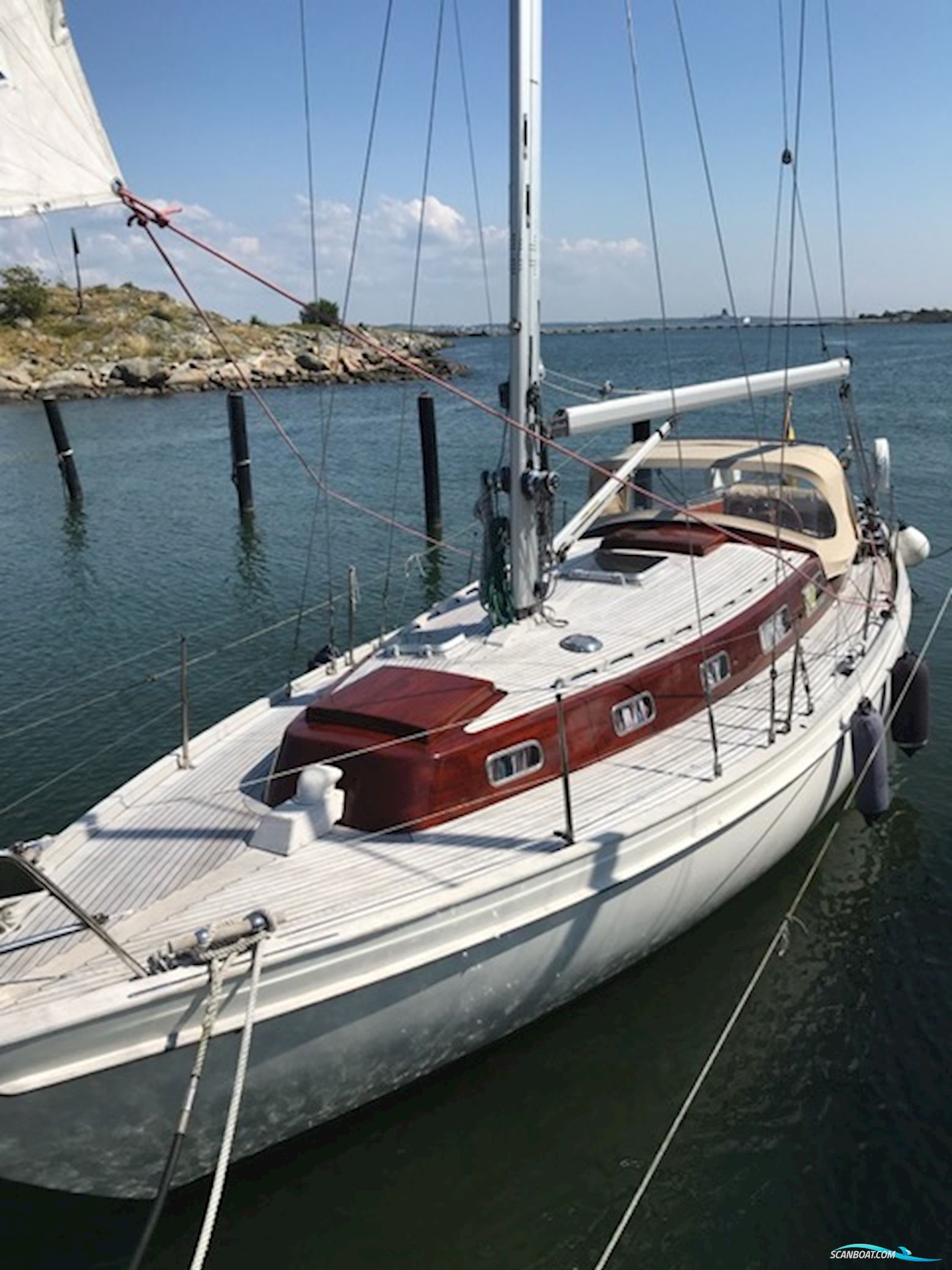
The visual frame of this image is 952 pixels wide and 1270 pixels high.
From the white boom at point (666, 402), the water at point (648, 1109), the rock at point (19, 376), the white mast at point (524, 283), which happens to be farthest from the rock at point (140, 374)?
the white mast at point (524, 283)

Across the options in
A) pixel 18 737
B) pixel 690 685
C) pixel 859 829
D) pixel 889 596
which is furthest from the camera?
pixel 18 737

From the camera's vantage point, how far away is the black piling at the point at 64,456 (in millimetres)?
30922

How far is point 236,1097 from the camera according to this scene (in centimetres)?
542

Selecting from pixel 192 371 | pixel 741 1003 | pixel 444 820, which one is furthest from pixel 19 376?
pixel 741 1003

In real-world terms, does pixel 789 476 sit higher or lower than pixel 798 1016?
higher

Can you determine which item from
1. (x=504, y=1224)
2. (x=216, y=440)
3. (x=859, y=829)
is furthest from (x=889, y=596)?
(x=216, y=440)

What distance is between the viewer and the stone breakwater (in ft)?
213

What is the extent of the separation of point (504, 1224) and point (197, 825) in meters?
3.76

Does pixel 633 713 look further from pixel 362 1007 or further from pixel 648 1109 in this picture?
pixel 362 1007

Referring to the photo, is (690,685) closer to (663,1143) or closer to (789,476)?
(663,1143)

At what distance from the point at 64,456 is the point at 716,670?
27146 mm

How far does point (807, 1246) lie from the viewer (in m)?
6.30

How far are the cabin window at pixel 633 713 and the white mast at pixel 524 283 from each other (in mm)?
1711

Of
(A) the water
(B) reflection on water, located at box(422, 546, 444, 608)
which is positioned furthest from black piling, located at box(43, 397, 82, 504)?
(A) the water
